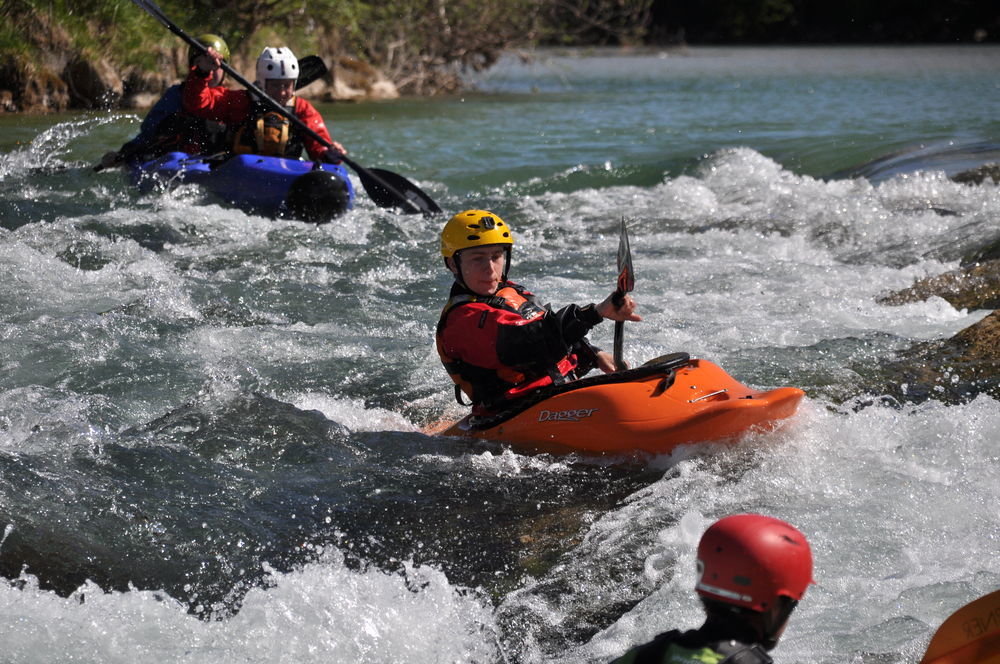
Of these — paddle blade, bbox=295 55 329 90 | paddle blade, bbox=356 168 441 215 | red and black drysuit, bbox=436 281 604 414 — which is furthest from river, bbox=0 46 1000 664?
paddle blade, bbox=295 55 329 90

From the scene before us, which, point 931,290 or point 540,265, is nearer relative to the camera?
point 931,290

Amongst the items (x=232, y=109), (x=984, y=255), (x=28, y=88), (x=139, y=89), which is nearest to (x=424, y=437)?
(x=984, y=255)

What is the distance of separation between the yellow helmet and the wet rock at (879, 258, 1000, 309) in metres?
3.52

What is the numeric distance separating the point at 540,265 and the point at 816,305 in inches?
87.5

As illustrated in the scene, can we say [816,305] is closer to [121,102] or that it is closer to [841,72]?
[121,102]

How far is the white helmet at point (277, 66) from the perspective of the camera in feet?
30.0

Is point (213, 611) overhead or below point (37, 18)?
below

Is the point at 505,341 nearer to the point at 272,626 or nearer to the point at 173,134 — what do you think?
the point at 272,626

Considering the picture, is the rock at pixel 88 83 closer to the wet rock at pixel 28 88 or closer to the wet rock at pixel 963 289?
the wet rock at pixel 28 88

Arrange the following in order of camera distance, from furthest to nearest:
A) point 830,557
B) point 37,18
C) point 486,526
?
1. point 37,18
2. point 486,526
3. point 830,557

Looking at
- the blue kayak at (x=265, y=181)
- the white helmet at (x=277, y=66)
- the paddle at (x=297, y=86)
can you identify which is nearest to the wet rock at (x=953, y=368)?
the blue kayak at (x=265, y=181)

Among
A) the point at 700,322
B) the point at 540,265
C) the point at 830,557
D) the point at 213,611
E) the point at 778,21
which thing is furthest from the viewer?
the point at 778,21

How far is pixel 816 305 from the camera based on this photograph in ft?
23.1

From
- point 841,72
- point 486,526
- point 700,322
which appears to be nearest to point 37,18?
point 700,322
